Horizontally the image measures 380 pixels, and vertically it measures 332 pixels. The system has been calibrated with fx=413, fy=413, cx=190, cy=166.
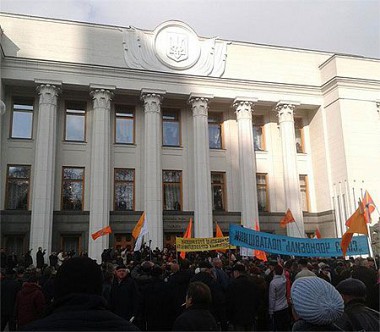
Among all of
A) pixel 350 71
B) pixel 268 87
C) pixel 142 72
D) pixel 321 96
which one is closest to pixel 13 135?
→ pixel 142 72

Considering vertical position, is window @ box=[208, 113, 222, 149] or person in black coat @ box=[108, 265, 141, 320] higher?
window @ box=[208, 113, 222, 149]

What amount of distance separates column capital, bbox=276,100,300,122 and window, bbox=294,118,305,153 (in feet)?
8.82

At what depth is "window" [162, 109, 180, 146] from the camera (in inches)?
1122

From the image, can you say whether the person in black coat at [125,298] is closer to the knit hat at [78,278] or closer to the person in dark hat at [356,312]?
the person in dark hat at [356,312]

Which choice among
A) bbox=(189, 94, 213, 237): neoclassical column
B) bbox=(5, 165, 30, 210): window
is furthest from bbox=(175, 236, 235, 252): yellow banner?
bbox=(5, 165, 30, 210): window

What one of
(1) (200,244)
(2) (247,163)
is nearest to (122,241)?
(2) (247,163)

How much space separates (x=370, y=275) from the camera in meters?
6.40

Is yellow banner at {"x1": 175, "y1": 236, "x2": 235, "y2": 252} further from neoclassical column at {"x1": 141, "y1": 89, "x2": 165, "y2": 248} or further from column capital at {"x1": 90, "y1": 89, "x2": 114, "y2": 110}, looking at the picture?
column capital at {"x1": 90, "y1": 89, "x2": 114, "y2": 110}

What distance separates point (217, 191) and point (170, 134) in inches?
202

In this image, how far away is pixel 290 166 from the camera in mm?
28438

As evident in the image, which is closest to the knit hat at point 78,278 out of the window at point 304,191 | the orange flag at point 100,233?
the orange flag at point 100,233

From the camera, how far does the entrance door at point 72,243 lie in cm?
2483

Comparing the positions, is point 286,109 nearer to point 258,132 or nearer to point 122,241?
point 258,132

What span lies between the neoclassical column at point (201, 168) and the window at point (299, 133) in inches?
316
